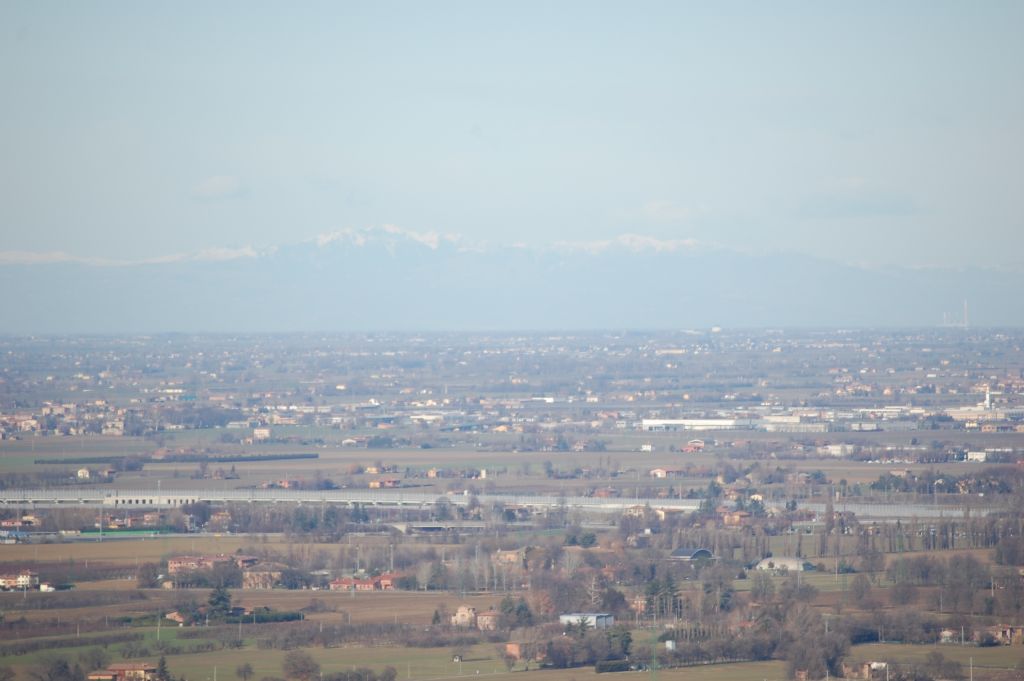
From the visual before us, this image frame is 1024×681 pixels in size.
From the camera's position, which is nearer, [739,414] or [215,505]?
[215,505]

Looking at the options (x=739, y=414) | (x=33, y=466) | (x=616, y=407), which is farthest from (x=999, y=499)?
(x=616, y=407)

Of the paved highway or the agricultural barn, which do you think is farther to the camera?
the paved highway

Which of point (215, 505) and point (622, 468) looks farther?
point (622, 468)

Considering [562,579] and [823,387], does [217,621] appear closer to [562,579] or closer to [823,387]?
[562,579]

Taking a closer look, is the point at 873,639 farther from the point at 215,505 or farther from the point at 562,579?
the point at 215,505

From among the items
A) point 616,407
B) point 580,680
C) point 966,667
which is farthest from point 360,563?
point 616,407

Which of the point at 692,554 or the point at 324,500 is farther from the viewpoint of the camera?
the point at 324,500

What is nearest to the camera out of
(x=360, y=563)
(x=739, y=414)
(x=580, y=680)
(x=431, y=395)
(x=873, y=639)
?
(x=580, y=680)

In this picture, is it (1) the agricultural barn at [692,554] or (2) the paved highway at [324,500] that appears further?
(2) the paved highway at [324,500]

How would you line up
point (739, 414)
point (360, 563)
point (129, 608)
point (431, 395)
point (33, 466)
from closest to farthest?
point (129, 608) → point (360, 563) → point (33, 466) → point (739, 414) → point (431, 395)
